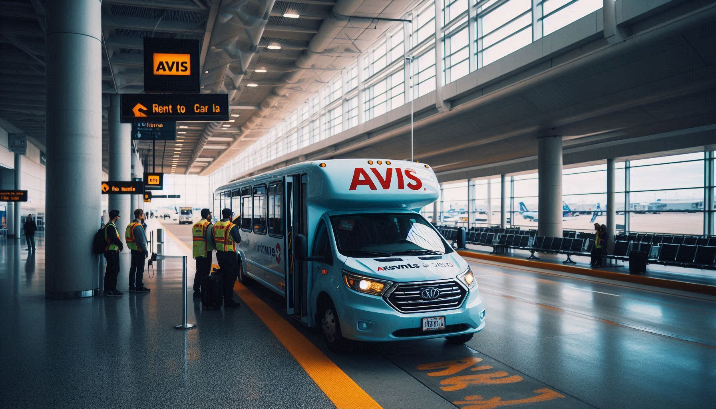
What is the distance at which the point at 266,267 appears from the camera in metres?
10.6

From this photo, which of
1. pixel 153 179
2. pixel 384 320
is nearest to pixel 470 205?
pixel 153 179

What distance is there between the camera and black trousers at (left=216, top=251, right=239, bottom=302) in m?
9.81

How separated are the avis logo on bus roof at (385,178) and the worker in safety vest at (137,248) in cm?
600

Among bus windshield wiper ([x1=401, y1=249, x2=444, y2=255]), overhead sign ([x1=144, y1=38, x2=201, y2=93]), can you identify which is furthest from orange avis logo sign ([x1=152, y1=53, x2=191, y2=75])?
bus windshield wiper ([x1=401, y1=249, x2=444, y2=255])

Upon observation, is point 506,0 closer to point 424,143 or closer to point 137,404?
point 424,143

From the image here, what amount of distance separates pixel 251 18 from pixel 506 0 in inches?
401

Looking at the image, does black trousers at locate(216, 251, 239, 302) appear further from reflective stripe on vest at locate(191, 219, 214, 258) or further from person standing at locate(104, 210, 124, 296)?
person standing at locate(104, 210, 124, 296)

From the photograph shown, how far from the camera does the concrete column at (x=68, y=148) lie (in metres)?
10.7

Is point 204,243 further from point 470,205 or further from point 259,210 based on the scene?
point 470,205

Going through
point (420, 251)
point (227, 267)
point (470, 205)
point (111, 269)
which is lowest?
point (111, 269)

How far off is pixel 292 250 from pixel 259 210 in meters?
3.02

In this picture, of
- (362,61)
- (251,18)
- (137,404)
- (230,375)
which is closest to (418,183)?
(230,375)

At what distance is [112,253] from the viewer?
36.2ft

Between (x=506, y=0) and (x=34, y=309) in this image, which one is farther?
(x=506, y=0)
